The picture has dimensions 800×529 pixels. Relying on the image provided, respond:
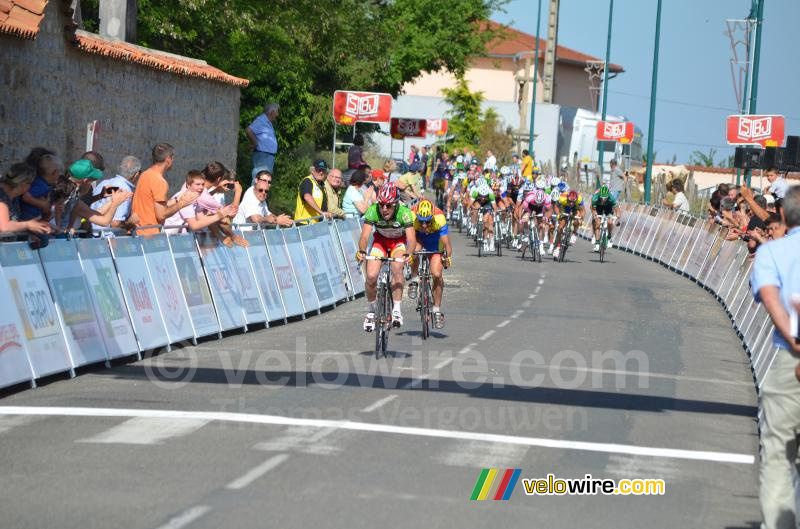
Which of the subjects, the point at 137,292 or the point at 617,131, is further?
the point at 617,131

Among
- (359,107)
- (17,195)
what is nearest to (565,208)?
(359,107)

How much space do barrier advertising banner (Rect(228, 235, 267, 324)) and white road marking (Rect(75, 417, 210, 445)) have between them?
6.94 m

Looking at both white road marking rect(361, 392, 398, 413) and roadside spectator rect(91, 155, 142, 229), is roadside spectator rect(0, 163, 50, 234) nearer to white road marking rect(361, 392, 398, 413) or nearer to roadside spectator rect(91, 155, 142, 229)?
roadside spectator rect(91, 155, 142, 229)

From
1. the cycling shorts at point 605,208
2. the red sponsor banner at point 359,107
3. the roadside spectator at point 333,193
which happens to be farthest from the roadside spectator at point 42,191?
the cycling shorts at point 605,208

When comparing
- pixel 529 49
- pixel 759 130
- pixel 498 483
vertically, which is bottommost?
pixel 498 483

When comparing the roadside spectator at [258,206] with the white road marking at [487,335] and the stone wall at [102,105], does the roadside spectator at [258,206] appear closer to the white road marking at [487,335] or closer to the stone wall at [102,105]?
the stone wall at [102,105]

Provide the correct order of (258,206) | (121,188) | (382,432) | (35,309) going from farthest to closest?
(258,206), (121,188), (35,309), (382,432)

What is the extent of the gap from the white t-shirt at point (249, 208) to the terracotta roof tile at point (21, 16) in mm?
3656

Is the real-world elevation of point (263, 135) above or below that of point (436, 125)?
below

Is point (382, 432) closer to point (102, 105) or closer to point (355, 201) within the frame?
point (102, 105)

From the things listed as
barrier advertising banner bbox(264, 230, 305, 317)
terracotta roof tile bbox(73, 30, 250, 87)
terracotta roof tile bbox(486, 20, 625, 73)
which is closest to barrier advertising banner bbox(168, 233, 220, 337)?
barrier advertising banner bbox(264, 230, 305, 317)

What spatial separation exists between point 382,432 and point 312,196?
12195 mm

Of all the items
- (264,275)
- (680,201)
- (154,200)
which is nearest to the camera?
(154,200)

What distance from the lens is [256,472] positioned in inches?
339
